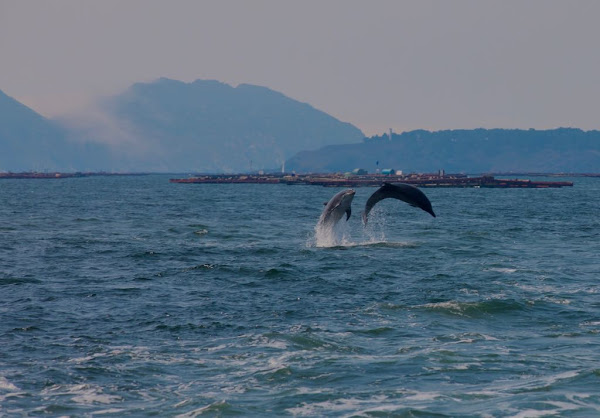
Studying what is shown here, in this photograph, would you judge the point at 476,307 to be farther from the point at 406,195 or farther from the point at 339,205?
the point at 339,205

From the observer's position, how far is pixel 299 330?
90.4 ft

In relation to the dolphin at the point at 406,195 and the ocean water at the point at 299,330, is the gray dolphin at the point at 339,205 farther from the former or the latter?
the ocean water at the point at 299,330

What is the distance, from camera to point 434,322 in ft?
95.4

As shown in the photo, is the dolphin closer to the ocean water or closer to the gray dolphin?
the gray dolphin

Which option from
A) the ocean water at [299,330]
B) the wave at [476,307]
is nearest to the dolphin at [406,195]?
the ocean water at [299,330]

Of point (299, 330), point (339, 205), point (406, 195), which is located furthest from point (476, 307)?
point (339, 205)

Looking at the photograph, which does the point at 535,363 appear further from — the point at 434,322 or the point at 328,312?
the point at 328,312

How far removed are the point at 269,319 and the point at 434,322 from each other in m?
5.49

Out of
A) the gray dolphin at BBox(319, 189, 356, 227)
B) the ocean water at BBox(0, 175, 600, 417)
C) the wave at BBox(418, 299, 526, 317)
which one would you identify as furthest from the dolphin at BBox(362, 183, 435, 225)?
the wave at BBox(418, 299, 526, 317)

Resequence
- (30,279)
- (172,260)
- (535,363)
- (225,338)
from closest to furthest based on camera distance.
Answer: (535,363), (225,338), (30,279), (172,260)

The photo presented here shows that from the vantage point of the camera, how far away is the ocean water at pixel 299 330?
68.5 ft

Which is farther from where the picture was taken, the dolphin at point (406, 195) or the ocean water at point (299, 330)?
the dolphin at point (406, 195)

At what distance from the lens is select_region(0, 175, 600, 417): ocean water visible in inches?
822

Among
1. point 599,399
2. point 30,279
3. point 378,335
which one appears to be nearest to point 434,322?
point 378,335
